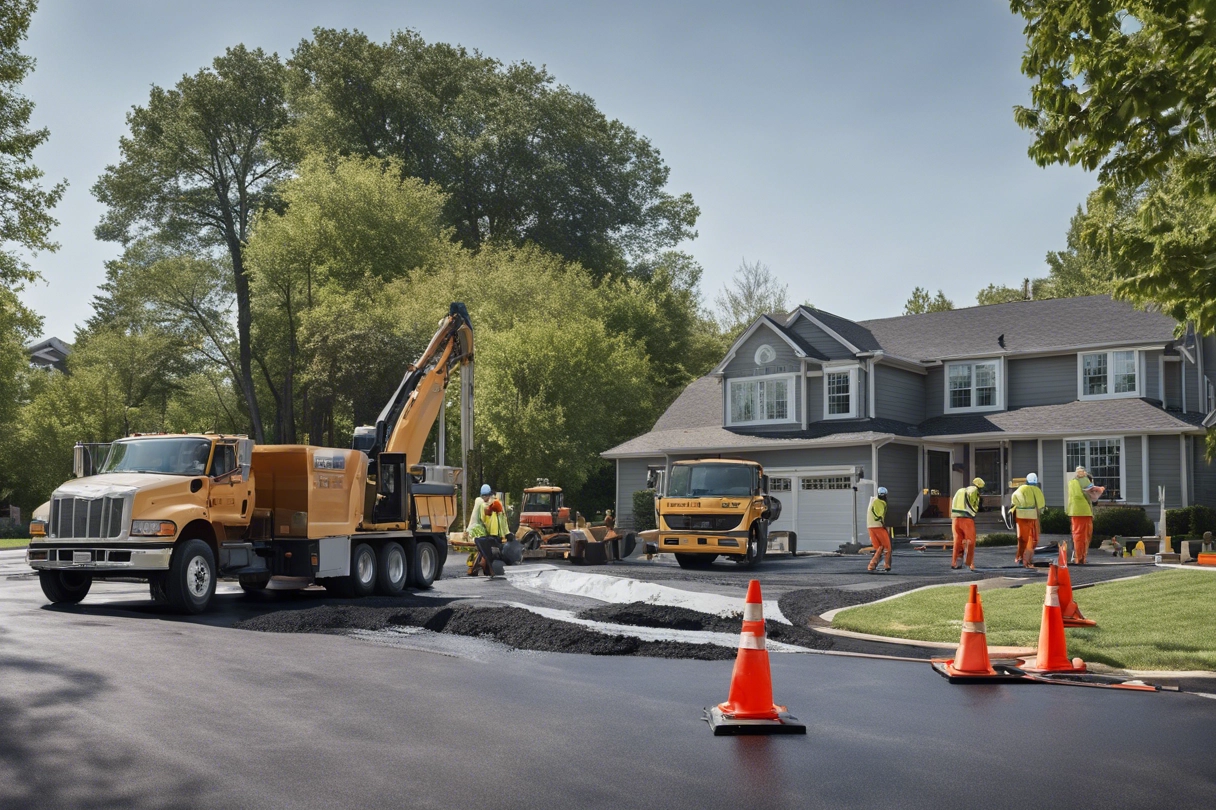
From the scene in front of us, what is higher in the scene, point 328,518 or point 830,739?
point 328,518

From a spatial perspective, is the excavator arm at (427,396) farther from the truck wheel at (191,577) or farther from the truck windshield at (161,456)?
the truck wheel at (191,577)

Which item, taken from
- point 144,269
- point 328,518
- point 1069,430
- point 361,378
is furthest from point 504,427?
point 144,269

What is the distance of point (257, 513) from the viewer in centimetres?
1858

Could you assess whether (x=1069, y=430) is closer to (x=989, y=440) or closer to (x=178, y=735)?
(x=989, y=440)

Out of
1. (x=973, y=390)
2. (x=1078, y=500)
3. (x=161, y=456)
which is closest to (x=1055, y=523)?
(x=973, y=390)

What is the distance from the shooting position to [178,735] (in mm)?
7762

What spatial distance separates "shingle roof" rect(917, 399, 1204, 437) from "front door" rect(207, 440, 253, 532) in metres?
25.2

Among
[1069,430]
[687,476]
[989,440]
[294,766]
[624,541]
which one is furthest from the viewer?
[989,440]

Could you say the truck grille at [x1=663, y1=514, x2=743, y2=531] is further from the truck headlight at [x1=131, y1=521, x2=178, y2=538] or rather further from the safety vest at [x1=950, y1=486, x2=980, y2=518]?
the truck headlight at [x1=131, y1=521, x2=178, y2=538]

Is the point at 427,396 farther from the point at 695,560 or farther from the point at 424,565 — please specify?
the point at 695,560

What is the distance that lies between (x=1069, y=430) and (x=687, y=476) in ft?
44.6

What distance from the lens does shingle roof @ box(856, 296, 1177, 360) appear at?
117 ft

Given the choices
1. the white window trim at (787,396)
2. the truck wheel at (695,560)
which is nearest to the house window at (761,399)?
the white window trim at (787,396)

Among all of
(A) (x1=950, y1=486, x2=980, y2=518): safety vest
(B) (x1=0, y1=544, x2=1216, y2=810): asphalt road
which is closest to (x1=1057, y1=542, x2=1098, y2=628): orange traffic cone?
(B) (x1=0, y1=544, x2=1216, y2=810): asphalt road
